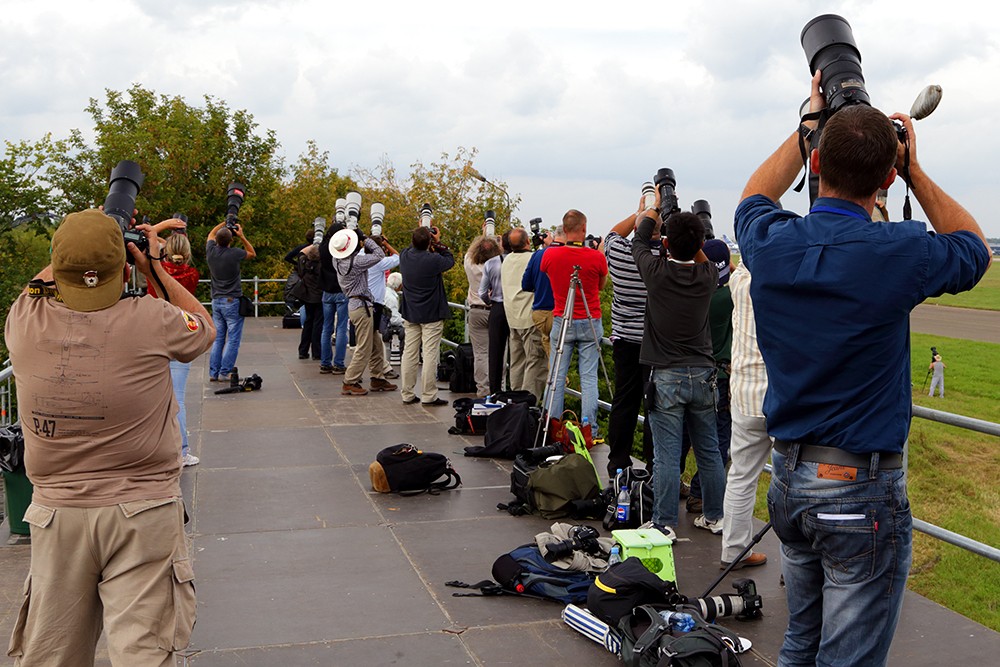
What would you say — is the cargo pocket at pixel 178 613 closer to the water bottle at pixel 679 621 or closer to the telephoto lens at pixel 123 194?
the telephoto lens at pixel 123 194

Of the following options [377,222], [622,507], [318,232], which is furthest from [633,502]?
[318,232]

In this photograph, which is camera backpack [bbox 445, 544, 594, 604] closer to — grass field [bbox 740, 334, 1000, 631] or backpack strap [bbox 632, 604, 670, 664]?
backpack strap [bbox 632, 604, 670, 664]

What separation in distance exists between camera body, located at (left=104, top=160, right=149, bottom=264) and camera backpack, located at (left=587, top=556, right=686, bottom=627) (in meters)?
2.60

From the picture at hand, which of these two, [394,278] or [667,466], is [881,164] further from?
[394,278]

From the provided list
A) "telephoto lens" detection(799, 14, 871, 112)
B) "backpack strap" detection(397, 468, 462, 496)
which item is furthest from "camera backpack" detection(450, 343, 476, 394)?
"telephoto lens" detection(799, 14, 871, 112)

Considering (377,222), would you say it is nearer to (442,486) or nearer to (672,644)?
(442,486)

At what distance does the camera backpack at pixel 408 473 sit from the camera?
7457mm

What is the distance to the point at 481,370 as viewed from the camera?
38.2 ft

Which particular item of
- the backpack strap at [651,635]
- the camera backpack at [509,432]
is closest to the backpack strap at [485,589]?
the backpack strap at [651,635]

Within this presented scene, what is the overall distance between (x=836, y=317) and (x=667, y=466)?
348 centimetres

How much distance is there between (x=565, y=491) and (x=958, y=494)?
1442 cm

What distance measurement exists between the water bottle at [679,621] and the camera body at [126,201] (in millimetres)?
2644

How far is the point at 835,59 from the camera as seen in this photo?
121 inches

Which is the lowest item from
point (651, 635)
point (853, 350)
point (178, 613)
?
point (651, 635)
